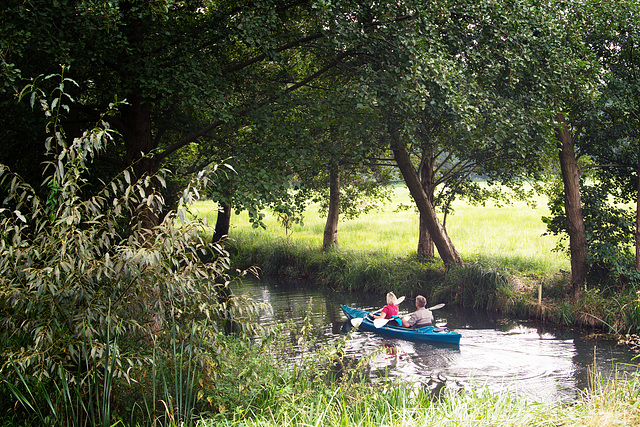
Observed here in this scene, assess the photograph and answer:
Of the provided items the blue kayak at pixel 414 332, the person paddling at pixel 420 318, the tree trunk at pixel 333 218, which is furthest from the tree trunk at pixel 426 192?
the person paddling at pixel 420 318

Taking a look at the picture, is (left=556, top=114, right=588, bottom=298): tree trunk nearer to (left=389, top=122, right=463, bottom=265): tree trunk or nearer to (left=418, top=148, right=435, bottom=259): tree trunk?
(left=389, top=122, right=463, bottom=265): tree trunk

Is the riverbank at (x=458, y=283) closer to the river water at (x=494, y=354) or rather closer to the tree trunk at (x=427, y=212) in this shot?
the river water at (x=494, y=354)

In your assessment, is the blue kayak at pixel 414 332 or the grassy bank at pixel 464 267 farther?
the grassy bank at pixel 464 267

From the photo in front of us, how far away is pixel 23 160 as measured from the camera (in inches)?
422

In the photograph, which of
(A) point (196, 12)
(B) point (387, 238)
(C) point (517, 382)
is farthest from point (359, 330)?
(B) point (387, 238)

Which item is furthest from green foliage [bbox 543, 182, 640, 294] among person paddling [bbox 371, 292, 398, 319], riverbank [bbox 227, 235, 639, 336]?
person paddling [bbox 371, 292, 398, 319]

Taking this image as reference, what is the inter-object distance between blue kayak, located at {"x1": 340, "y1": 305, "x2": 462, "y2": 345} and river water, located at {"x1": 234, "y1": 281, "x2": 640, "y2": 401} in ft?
0.43

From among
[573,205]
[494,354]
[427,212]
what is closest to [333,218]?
[427,212]

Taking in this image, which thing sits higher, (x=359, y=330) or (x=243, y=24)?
(x=243, y=24)

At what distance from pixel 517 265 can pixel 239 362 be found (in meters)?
10.5

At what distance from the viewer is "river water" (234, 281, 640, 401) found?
840 centimetres

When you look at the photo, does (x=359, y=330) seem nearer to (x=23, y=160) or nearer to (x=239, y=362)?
(x=239, y=362)

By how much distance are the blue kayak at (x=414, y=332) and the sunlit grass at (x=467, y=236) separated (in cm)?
273

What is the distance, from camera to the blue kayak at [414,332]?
10477mm
